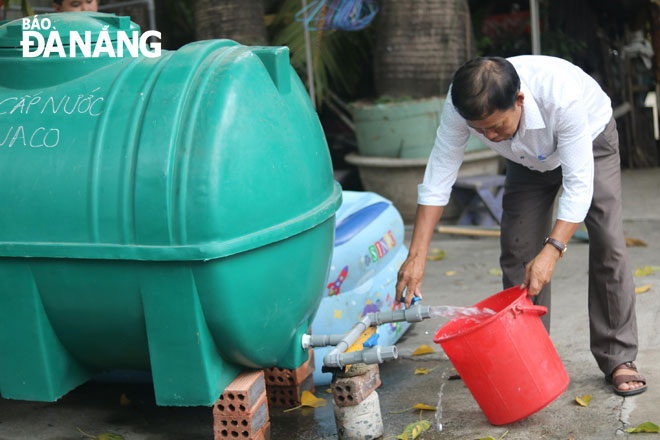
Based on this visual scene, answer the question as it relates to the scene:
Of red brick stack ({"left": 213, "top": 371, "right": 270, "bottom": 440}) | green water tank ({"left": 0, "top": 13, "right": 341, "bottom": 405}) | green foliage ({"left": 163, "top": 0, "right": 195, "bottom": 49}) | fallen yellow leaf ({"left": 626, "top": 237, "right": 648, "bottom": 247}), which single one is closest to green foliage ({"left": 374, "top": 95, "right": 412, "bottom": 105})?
fallen yellow leaf ({"left": 626, "top": 237, "right": 648, "bottom": 247})

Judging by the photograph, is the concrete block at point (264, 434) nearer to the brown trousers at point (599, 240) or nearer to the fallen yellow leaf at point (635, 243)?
the brown trousers at point (599, 240)

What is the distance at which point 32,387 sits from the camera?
2447 mm

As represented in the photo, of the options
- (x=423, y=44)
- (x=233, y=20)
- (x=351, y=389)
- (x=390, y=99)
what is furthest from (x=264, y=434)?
(x=233, y=20)

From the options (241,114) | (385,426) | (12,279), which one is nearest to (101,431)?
(12,279)

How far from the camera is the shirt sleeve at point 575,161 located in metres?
2.42

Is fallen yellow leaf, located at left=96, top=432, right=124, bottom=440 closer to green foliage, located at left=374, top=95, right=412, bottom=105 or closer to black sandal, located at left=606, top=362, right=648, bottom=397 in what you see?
black sandal, located at left=606, top=362, right=648, bottom=397

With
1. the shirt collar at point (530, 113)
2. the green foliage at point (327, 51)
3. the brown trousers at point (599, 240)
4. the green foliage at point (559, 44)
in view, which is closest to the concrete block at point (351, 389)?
the brown trousers at point (599, 240)

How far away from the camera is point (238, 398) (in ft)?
7.97

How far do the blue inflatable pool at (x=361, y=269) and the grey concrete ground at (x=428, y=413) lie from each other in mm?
220

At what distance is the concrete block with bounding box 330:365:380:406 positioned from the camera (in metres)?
2.48

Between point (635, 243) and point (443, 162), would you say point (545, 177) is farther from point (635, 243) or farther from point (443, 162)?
point (635, 243)

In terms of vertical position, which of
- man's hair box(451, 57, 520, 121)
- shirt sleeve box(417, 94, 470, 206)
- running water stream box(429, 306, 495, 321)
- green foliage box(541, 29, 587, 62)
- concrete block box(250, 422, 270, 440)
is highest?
man's hair box(451, 57, 520, 121)

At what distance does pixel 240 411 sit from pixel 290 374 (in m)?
0.45

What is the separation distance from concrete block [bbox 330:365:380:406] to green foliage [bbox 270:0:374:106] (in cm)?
395
